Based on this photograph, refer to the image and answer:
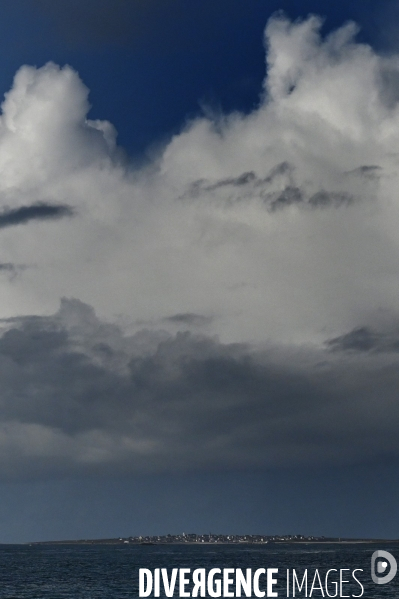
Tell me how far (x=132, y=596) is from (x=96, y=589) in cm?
2004

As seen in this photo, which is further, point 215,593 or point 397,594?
point 215,593

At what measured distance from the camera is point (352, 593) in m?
183

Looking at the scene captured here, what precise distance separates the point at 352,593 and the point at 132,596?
46330 millimetres

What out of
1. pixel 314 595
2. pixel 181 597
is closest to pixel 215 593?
pixel 181 597

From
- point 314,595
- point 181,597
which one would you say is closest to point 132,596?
point 181,597

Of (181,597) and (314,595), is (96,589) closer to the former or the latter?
(181,597)

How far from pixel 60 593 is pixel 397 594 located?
232 ft

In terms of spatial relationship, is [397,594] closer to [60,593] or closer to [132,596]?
[132,596]

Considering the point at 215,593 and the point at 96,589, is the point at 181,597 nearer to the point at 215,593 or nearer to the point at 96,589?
the point at 215,593

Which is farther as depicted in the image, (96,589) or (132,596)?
(96,589)

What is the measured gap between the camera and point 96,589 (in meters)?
196

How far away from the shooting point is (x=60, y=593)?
185m

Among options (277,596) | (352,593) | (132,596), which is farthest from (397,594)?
(132,596)

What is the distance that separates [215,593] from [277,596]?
20420 mm
